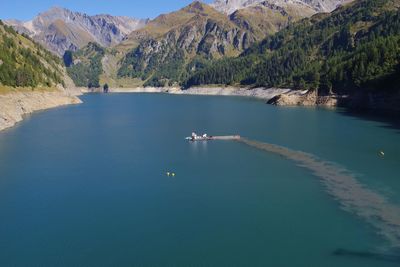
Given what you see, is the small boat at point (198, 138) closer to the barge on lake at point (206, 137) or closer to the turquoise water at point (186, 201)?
the barge on lake at point (206, 137)

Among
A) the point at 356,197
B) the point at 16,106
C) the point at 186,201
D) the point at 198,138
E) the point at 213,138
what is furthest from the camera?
the point at 16,106

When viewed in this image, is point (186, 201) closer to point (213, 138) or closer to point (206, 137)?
point (206, 137)

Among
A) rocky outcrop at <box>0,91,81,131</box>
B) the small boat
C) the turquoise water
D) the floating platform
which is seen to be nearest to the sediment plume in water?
the turquoise water

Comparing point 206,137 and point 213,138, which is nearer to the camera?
point 206,137

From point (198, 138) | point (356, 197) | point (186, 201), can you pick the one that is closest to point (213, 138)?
point (198, 138)

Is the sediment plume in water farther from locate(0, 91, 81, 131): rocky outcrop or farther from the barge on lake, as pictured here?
locate(0, 91, 81, 131): rocky outcrop

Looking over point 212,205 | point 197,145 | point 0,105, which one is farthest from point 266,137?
point 0,105
